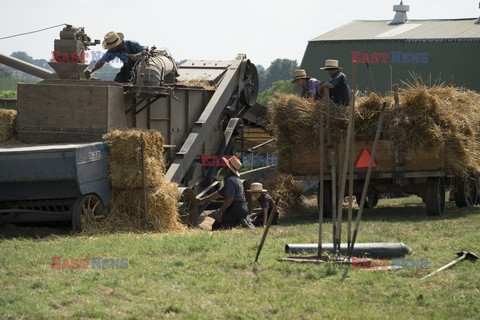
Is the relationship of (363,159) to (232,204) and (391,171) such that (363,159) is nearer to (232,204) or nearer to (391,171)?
(391,171)

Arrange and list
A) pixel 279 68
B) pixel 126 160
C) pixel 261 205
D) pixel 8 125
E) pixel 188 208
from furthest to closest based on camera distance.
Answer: pixel 279 68, pixel 261 205, pixel 188 208, pixel 8 125, pixel 126 160

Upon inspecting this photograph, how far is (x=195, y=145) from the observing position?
1708cm

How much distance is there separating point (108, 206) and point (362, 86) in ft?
81.0

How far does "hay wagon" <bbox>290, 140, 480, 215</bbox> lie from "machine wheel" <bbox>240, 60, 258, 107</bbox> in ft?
13.0

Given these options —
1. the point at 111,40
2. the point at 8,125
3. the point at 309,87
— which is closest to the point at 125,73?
the point at 111,40

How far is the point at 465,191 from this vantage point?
62.8ft

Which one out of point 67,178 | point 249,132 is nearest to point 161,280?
point 67,178

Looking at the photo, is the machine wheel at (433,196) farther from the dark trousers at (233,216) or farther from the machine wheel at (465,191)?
the dark trousers at (233,216)

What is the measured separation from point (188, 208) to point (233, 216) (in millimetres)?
1098

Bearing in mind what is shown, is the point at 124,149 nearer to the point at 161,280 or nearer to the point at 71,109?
the point at 71,109

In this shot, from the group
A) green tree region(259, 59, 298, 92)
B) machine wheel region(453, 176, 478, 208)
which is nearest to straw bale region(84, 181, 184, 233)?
machine wheel region(453, 176, 478, 208)

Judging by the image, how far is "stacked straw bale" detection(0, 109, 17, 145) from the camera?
588 inches

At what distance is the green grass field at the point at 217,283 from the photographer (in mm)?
8391

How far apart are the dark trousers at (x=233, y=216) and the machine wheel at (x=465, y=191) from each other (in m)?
5.44
